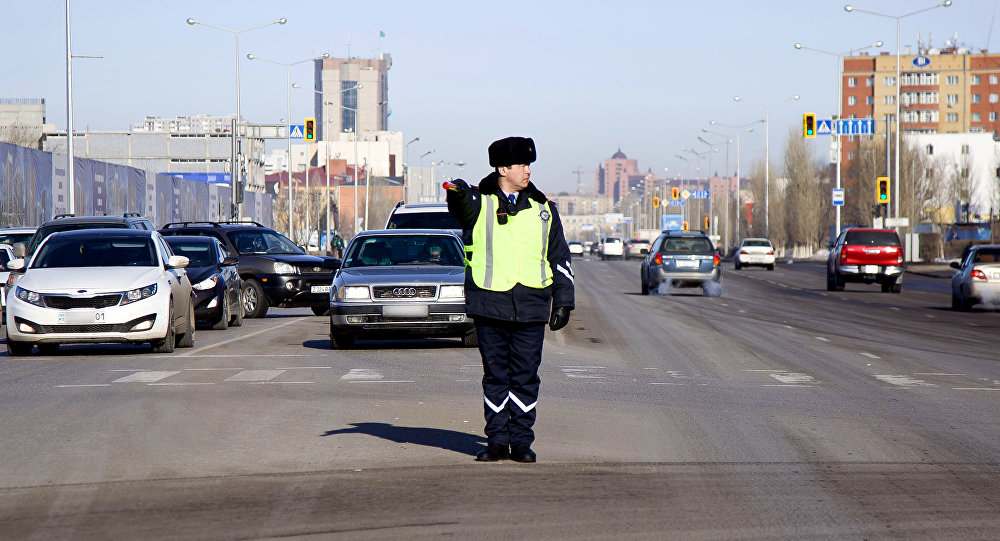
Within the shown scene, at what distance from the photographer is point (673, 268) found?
109 ft

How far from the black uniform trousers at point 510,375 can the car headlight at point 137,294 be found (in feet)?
28.2

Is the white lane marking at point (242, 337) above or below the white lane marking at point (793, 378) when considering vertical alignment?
below

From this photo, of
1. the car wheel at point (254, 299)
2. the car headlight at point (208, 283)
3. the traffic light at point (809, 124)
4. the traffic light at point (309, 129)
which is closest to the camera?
the car headlight at point (208, 283)

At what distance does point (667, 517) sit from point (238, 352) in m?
10.6

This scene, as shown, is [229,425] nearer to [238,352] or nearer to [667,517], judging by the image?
[667,517]

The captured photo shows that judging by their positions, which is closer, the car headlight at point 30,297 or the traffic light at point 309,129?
the car headlight at point 30,297

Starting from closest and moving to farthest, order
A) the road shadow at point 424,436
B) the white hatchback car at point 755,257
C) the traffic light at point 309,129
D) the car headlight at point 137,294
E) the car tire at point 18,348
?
the road shadow at point 424,436 < the car headlight at point 137,294 < the car tire at point 18,348 < the traffic light at point 309,129 < the white hatchback car at point 755,257

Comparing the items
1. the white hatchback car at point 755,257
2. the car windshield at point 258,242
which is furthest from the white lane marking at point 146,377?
the white hatchback car at point 755,257

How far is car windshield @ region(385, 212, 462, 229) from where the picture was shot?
23.4 m

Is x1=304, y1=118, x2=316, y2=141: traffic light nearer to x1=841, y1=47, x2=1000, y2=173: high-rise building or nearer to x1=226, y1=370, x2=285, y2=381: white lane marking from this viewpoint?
x1=226, y1=370, x2=285, y2=381: white lane marking

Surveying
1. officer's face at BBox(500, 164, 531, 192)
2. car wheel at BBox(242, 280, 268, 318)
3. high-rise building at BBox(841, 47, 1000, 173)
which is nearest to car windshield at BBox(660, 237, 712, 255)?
car wheel at BBox(242, 280, 268, 318)

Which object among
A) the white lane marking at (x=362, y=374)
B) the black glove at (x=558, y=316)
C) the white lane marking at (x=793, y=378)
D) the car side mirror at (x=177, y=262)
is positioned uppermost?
the car side mirror at (x=177, y=262)

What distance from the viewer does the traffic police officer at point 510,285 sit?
7285 millimetres

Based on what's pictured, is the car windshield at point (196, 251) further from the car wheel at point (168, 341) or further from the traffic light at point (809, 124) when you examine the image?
the traffic light at point (809, 124)
